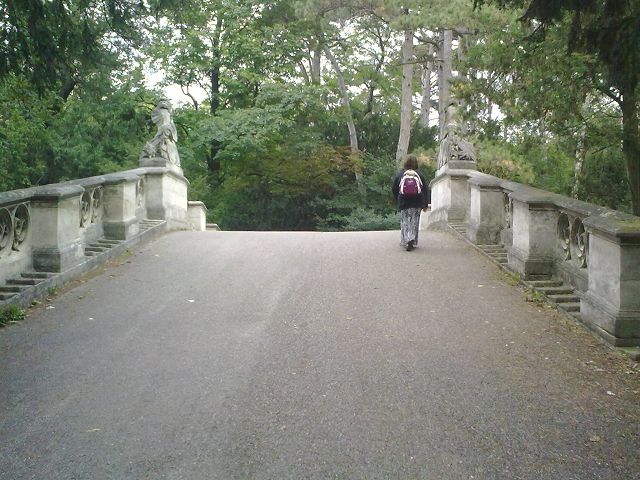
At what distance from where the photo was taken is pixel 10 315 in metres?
6.82

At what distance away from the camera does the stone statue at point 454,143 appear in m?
13.9

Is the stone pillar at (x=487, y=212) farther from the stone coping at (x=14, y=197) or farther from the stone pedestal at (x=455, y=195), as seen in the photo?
the stone coping at (x=14, y=197)

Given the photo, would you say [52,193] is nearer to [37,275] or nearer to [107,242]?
[37,275]

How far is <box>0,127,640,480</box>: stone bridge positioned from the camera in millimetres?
3951

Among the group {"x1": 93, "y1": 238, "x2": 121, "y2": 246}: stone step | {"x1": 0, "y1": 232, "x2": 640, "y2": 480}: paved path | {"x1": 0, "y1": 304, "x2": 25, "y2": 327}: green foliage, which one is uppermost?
{"x1": 93, "y1": 238, "x2": 121, "y2": 246}: stone step

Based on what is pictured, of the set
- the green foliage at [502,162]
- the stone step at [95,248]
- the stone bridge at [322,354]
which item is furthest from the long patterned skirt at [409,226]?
the green foliage at [502,162]

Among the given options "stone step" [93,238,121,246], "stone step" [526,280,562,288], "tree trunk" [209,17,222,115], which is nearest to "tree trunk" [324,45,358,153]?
"tree trunk" [209,17,222,115]

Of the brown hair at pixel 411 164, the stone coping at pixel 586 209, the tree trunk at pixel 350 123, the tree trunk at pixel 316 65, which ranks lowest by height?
the stone coping at pixel 586 209

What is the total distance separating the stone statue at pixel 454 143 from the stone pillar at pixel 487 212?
299cm

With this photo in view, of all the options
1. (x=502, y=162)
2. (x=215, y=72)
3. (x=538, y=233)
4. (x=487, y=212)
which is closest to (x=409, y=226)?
(x=487, y=212)

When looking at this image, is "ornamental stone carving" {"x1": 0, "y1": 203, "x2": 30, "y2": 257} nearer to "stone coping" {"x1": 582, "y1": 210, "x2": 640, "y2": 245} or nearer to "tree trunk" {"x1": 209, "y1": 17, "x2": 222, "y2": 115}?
"stone coping" {"x1": 582, "y1": 210, "x2": 640, "y2": 245}

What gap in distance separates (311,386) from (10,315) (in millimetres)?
3506

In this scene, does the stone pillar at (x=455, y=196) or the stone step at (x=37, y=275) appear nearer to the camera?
the stone step at (x=37, y=275)

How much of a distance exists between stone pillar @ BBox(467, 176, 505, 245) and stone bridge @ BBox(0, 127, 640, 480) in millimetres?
60
